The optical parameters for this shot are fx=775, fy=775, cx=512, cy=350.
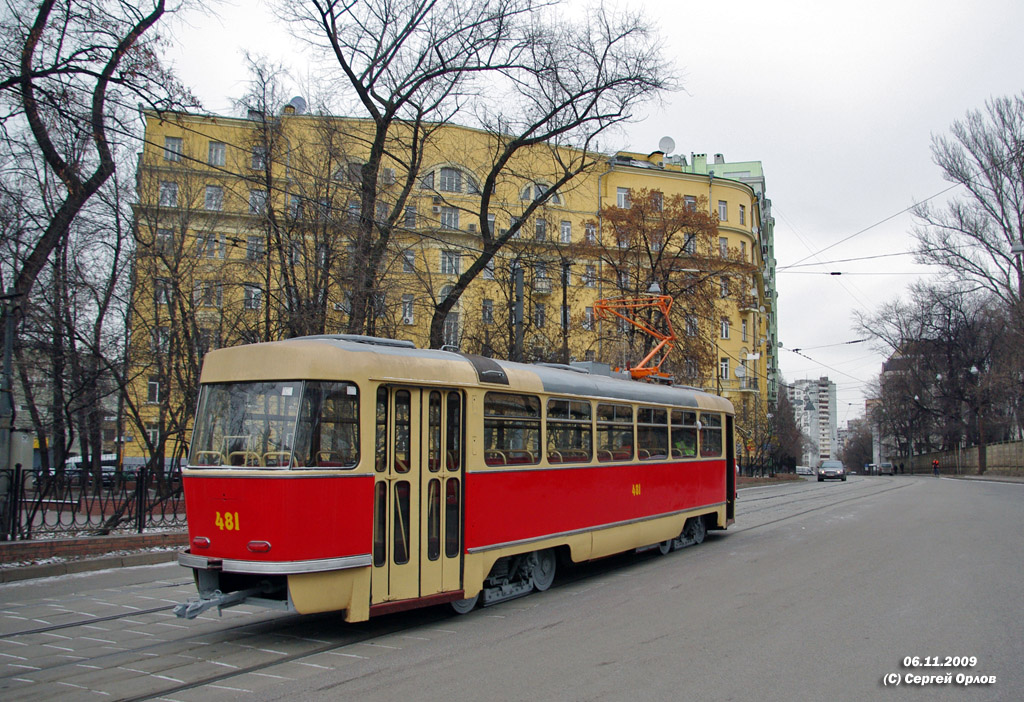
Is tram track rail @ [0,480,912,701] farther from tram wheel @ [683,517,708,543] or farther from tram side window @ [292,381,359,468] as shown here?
tram wheel @ [683,517,708,543]

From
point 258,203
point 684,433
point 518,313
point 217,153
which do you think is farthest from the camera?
point 217,153

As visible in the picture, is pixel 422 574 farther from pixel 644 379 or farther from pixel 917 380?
pixel 917 380

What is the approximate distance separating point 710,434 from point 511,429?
6.75m

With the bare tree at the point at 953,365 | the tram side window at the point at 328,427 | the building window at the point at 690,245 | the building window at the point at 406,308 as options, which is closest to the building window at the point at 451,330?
the building window at the point at 406,308

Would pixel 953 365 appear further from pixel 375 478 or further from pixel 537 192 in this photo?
pixel 375 478

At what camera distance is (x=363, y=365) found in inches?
288

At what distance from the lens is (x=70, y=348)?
1552 centimetres

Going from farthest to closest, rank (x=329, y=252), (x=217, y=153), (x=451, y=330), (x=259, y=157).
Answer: (x=217, y=153)
(x=451, y=330)
(x=259, y=157)
(x=329, y=252)

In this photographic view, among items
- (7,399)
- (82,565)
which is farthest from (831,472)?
(7,399)

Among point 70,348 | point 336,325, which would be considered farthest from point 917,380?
point 70,348

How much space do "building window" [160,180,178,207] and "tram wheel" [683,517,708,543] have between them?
1673cm

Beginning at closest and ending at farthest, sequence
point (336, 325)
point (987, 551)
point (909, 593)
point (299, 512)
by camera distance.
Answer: point (299, 512)
point (909, 593)
point (987, 551)
point (336, 325)

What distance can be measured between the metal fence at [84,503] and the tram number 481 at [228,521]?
22.5ft

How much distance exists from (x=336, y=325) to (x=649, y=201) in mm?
17110
